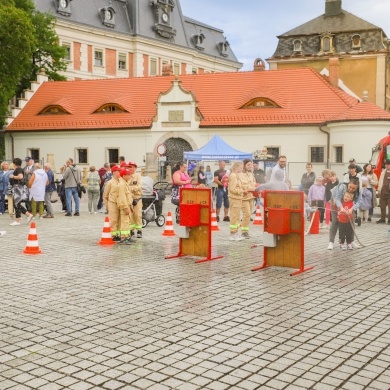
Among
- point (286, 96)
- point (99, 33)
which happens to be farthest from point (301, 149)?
point (99, 33)

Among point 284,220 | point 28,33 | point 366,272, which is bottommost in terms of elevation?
point 366,272

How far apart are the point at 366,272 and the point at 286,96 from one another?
28179mm

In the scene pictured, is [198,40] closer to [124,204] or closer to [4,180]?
[4,180]

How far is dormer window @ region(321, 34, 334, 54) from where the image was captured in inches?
2313

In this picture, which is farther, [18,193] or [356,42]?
[356,42]

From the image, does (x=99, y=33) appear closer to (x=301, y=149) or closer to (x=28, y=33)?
(x=28, y=33)

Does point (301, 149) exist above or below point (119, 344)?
above

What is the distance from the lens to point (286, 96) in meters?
37.2

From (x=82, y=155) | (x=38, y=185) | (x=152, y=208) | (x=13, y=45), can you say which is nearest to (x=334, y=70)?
(x=82, y=155)

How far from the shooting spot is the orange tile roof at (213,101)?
117ft

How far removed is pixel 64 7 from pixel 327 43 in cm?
2605

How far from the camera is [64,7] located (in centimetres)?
5978

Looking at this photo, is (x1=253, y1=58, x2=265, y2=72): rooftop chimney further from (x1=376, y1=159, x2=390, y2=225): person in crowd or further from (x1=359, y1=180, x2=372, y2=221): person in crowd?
(x1=376, y1=159, x2=390, y2=225): person in crowd

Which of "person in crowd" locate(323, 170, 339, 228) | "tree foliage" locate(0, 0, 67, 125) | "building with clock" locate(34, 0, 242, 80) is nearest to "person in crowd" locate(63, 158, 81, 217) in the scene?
"person in crowd" locate(323, 170, 339, 228)
